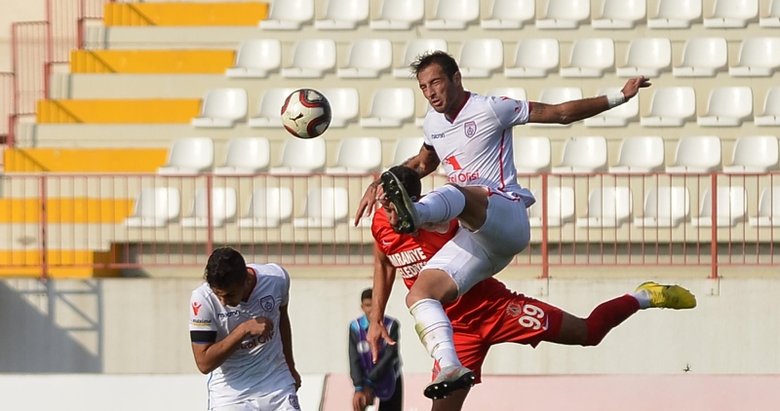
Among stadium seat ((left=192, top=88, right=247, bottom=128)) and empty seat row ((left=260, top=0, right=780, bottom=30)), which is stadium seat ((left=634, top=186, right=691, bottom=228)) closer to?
empty seat row ((left=260, top=0, right=780, bottom=30))

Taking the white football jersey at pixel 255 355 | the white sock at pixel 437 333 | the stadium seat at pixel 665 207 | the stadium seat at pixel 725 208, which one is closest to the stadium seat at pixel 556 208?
the stadium seat at pixel 665 207

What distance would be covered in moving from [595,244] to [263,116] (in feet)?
13.1

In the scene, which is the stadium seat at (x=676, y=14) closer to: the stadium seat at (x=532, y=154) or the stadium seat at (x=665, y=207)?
the stadium seat at (x=532, y=154)

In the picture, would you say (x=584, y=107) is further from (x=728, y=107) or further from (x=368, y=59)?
(x=368, y=59)

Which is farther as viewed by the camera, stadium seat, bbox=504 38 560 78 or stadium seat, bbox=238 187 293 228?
stadium seat, bbox=504 38 560 78

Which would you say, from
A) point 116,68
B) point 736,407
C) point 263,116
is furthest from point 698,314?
point 116,68

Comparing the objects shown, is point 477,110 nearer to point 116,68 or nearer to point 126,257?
point 126,257

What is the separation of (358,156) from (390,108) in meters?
0.82

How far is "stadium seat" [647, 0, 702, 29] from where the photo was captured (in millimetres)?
16562

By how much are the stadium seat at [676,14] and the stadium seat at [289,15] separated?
3.93 m

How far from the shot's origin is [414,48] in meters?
16.3

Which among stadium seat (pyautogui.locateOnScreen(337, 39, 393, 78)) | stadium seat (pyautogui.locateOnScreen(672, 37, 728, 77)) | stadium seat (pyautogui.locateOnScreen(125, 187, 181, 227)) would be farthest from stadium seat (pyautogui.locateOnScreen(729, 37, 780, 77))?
stadium seat (pyautogui.locateOnScreen(125, 187, 181, 227))

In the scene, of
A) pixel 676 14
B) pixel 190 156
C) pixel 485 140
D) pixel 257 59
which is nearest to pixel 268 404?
pixel 485 140

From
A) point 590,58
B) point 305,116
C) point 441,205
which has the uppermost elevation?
point 590,58
